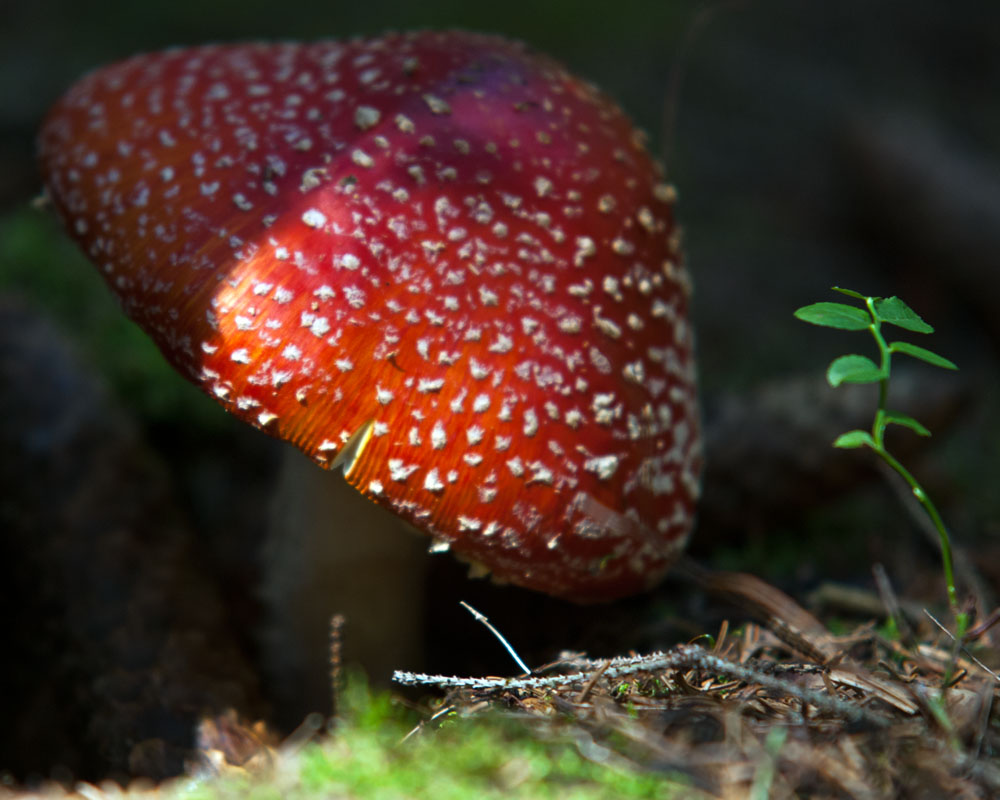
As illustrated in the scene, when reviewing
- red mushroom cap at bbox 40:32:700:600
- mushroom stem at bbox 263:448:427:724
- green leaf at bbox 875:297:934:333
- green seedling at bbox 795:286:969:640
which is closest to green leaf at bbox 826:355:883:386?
green seedling at bbox 795:286:969:640

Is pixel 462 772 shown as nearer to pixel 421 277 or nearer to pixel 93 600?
pixel 421 277

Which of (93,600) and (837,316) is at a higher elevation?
(837,316)

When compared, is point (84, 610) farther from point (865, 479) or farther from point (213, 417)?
point (865, 479)

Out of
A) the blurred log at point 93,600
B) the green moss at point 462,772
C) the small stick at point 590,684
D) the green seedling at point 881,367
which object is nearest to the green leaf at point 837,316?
the green seedling at point 881,367

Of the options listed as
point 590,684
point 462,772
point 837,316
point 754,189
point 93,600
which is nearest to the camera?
point 462,772

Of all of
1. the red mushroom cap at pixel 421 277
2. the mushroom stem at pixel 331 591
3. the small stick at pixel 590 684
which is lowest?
the mushroom stem at pixel 331 591

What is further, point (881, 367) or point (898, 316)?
point (898, 316)

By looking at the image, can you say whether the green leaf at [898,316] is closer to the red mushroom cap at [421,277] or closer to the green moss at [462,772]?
the red mushroom cap at [421,277]

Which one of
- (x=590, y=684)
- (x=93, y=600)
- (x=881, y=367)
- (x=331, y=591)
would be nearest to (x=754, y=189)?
(x=331, y=591)
